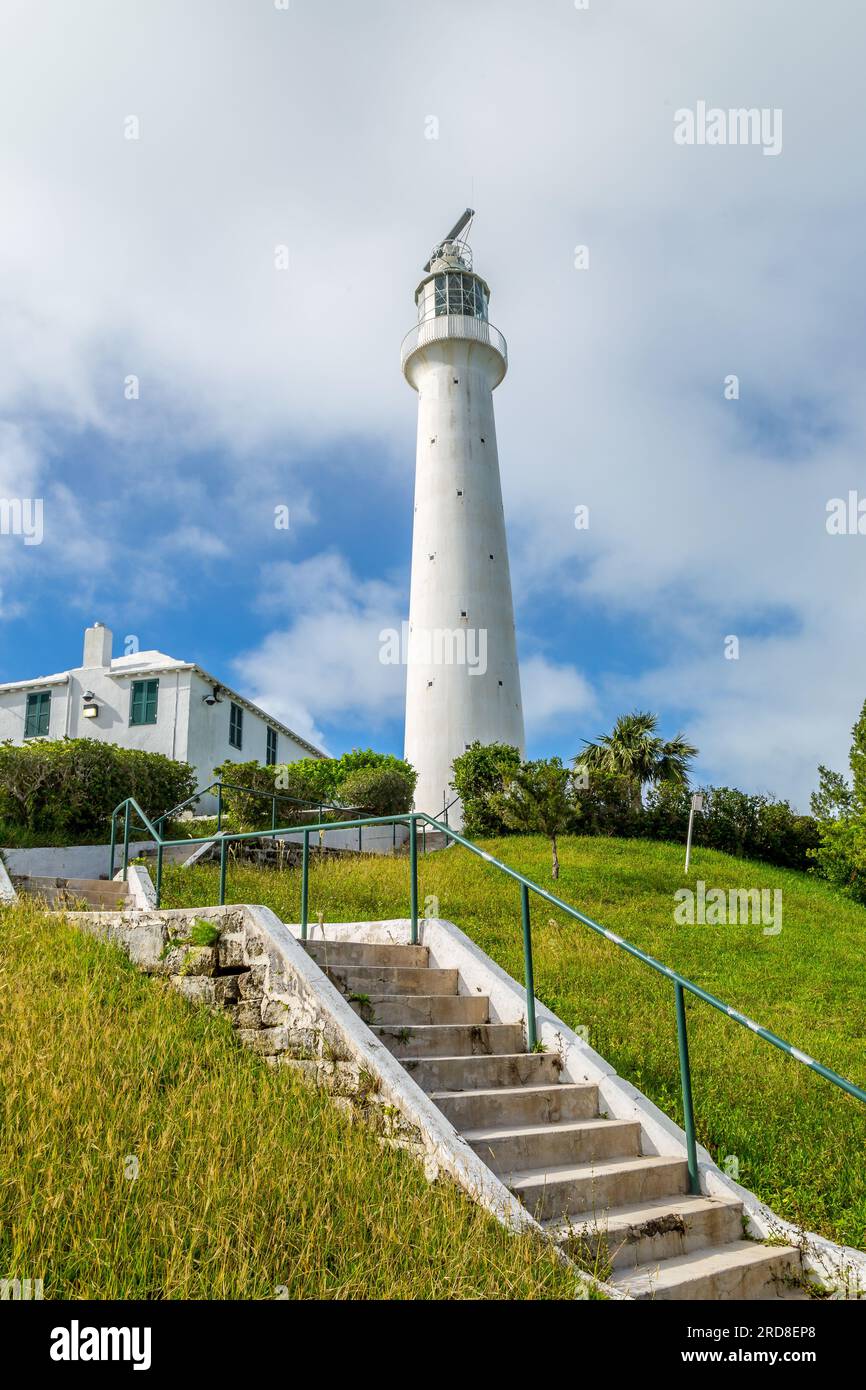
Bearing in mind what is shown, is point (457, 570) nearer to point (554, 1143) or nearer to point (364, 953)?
point (364, 953)

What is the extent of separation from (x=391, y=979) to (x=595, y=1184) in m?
2.30

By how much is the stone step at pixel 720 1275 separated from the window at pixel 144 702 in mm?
23301

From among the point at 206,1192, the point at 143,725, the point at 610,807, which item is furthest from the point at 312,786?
the point at 206,1192

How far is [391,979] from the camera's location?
6984 millimetres

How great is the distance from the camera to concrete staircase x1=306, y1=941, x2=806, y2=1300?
4590 mm

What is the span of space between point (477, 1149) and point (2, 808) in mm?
13752

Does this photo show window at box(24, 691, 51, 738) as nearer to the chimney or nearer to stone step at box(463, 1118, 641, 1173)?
the chimney

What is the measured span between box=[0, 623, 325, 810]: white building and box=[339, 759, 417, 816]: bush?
15.8 ft

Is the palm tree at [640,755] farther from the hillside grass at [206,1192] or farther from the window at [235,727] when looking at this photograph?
the hillside grass at [206,1192]

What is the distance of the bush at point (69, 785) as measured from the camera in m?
16.6

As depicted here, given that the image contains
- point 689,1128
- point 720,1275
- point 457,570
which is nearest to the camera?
point 720,1275
